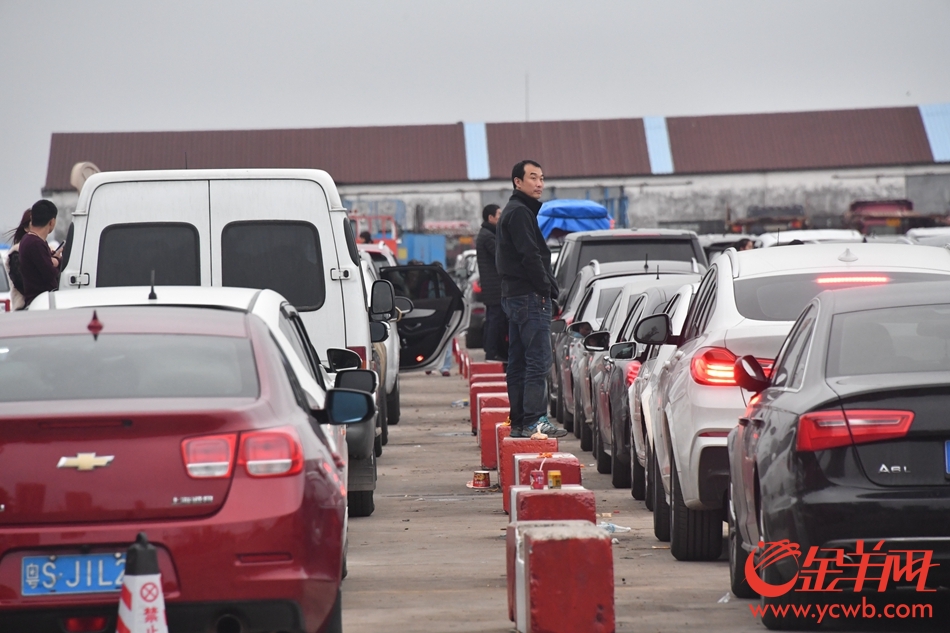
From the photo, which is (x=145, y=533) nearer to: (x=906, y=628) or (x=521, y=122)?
(x=906, y=628)

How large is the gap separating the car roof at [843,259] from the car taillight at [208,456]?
3.99 meters

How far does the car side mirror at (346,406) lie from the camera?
6227 mm

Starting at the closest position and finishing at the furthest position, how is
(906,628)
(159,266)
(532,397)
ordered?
(906,628)
(159,266)
(532,397)

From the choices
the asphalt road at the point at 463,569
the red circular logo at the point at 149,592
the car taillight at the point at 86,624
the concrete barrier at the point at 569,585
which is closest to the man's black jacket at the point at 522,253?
the asphalt road at the point at 463,569

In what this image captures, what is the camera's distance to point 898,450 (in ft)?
18.7

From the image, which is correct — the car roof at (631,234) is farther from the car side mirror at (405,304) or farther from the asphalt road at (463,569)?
the asphalt road at (463,569)

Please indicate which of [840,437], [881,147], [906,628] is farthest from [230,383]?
[881,147]

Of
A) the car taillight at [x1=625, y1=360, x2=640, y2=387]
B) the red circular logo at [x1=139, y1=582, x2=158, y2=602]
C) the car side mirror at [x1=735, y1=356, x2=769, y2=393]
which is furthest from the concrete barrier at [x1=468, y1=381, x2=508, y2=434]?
the red circular logo at [x1=139, y1=582, x2=158, y2=602]

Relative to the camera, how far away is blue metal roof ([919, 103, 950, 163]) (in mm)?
64250

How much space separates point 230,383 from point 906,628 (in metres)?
2.86

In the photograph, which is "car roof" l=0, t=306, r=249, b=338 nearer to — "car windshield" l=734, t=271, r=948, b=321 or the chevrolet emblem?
the chevrolet emblem

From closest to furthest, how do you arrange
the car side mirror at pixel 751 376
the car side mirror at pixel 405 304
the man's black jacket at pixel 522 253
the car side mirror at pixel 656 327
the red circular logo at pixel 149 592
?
1. the red circular logo at pixel 149 592
2. the car side mirror at pixel 751 376
3. the car side mirror at pixel 656 327
4. the man's black jacket at pixel 522 253
5. the car side mirror at pixel 405 304

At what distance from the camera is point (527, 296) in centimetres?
1202

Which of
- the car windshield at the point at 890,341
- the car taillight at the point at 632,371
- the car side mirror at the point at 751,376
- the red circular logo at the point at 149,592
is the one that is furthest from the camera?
the car taillight at the point at 632,371
